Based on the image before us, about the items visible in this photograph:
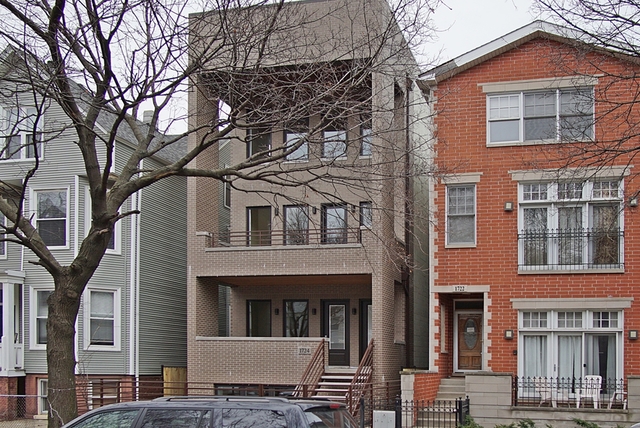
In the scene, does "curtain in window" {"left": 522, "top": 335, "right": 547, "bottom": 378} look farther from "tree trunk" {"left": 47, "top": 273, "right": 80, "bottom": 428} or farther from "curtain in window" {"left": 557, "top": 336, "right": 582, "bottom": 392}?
"tree trunk" {"left": 47, "top": 273, "right": 80, "bottom": 428}

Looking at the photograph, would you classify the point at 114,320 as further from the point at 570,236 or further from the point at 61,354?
the point at 570,236

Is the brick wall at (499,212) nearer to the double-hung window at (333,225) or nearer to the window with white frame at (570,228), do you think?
the window with white frame at (570,228)

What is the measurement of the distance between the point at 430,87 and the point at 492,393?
8.77 metres

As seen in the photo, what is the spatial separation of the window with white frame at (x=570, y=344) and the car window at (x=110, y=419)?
15.1 m

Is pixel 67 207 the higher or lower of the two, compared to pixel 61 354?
higher

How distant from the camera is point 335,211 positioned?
28156 mm

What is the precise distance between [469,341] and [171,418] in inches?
672

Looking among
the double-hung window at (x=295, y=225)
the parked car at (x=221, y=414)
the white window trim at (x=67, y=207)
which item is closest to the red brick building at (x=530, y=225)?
the double-hung window at (x=295, y=225)

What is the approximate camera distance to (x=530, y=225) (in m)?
24.3

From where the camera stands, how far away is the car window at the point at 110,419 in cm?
1095

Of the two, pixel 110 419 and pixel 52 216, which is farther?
pixel 52 216

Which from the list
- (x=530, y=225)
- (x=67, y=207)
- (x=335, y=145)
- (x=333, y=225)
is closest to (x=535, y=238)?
(x=530, y=225)

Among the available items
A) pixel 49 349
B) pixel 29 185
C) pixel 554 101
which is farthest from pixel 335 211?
pixel 49 349

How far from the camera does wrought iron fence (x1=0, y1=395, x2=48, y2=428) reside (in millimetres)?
26284
